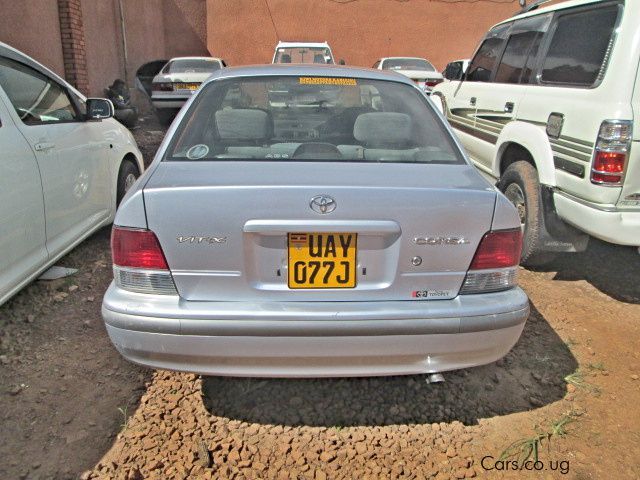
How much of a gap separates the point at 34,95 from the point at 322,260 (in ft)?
9.08

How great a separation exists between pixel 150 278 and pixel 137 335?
23 cm

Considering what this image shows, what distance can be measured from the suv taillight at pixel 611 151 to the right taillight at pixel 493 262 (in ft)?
4.61

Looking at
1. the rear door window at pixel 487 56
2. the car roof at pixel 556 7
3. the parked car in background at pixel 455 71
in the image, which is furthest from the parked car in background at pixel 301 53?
the car roof at pixel 556 7

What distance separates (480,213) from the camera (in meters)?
2.06

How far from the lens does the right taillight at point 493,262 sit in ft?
6.86

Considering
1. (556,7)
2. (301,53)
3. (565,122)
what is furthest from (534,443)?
(301,53)

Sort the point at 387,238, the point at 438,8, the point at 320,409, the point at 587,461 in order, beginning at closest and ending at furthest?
the point at 387,238, the point at 587,461, the point at 320,409, the point at 438,8

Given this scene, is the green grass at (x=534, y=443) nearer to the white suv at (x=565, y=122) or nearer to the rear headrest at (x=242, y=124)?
the white suv at (x=565, y=122)

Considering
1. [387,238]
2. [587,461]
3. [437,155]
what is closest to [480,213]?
[387,238]

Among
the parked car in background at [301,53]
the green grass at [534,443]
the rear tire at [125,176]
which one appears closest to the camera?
the green grass at [534,443]

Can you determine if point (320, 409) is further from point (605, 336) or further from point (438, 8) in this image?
point (438, 8)

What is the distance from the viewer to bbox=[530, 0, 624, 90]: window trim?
3277 mm

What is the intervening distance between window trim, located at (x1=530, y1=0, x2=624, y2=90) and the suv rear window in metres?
0.02

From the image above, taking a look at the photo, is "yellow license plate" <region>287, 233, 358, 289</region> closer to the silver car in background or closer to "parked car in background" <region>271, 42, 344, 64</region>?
the silver car in background
